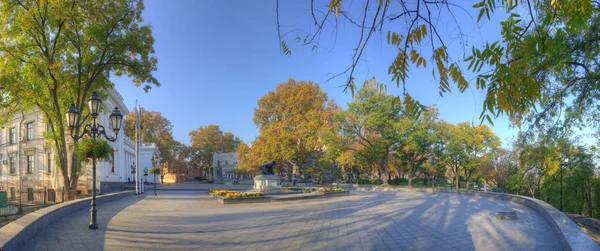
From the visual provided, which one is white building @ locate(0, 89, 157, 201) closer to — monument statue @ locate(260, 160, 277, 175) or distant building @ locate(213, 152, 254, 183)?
monument statue @ locate(260, 160, 277, 175)

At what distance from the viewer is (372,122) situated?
32.6 meters

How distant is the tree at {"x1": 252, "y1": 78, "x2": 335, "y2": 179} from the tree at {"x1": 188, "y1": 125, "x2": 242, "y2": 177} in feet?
113

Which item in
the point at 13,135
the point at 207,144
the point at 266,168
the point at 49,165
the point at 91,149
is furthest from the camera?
the point at 207,144

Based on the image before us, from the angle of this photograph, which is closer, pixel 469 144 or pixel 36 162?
pixel 36 162

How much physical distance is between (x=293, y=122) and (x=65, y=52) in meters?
24.8

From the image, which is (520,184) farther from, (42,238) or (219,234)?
(42,238)

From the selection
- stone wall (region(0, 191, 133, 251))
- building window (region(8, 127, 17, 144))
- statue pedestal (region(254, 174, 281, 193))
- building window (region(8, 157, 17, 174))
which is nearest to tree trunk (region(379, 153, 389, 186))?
statue pedestal (region(254, 174, 281, 193))

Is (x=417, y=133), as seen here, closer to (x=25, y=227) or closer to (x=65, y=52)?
(x=65, y=52)

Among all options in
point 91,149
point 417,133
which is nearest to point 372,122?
point 417,133

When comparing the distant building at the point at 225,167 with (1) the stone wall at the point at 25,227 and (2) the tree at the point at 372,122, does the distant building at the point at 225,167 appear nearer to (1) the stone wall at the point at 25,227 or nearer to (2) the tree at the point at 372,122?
(2) the tree at the point at 372,122

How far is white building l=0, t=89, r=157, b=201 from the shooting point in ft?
91.8

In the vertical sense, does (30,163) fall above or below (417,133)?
below

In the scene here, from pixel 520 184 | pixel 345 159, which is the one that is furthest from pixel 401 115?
pixel 520 184

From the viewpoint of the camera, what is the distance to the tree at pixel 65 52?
14.7m
